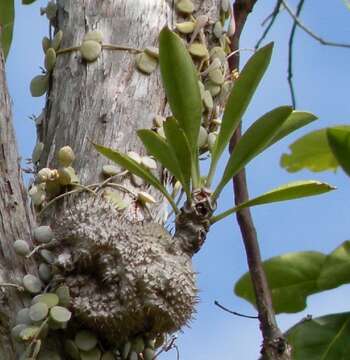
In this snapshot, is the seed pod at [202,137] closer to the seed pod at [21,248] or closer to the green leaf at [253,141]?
the green leaf at [253,141]

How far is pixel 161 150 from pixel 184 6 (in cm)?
31

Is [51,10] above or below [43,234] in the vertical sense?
above

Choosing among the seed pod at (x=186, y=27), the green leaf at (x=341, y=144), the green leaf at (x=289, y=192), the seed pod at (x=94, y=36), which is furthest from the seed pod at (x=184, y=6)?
the green leaf at (x=289, y=192)

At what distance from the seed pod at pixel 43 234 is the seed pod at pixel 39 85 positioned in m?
0.27

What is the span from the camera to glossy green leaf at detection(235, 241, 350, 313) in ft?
4.10

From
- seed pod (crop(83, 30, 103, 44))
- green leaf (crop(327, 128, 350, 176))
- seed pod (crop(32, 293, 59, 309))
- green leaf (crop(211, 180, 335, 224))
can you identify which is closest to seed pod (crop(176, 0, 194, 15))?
seed pod (crop(83, 30, 103, 44))

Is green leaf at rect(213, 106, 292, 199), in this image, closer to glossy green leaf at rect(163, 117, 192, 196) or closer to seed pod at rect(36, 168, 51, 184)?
glossy green leaf at rect(163, 117, 192, 196)

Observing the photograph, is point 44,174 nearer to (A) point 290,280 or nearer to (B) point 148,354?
(B) point 148,354

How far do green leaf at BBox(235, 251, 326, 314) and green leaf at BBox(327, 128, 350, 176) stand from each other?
131mm

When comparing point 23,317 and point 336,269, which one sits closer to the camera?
point 23,317

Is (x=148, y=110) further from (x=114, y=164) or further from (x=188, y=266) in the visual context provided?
(x=188, y=266)

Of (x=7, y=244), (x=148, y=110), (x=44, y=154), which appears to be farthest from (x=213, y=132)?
(x=7, y=244)

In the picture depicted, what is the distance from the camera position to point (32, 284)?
0.96 meters

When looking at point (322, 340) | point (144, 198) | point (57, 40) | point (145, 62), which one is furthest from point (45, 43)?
point (322, 340)
